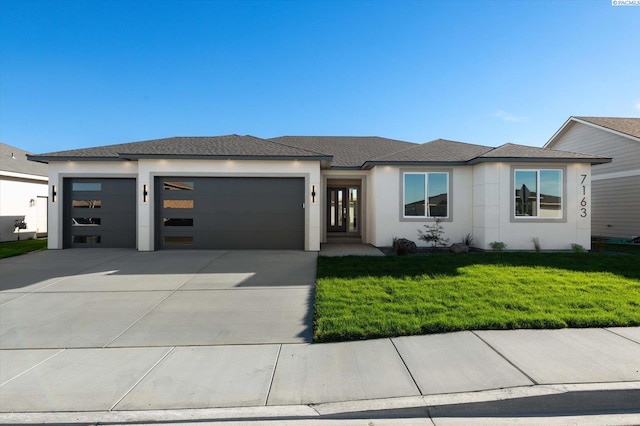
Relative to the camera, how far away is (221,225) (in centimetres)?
1112

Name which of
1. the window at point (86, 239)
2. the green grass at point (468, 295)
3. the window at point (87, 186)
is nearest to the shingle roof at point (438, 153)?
the green grass at point (468, 295)

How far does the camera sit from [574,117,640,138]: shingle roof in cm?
1401

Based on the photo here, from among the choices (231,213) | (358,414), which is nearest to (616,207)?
(231,213)

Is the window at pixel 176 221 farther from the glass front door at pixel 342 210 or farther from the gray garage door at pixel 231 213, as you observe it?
the glass front door at pixel 342 210

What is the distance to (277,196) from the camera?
439 inches

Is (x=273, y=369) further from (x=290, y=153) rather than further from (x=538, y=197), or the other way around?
(x=538, y=197)

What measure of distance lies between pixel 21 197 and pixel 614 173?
1134 inches

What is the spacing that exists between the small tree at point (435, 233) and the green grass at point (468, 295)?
2392 mm

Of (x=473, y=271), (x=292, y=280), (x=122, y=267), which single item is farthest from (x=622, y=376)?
(x=122, y=267)

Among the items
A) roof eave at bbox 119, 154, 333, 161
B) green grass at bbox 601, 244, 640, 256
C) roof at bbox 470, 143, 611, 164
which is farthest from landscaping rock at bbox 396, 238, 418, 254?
green grass at bbox 601, 244, 640, 256

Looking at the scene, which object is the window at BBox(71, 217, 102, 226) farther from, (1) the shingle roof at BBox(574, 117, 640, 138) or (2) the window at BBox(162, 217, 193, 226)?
(1) the shingle roof at BBox(574, 117, 640, 138)

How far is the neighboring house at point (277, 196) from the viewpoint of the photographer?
1047 cm

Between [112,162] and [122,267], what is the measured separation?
5195 mm

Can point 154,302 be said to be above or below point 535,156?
below
